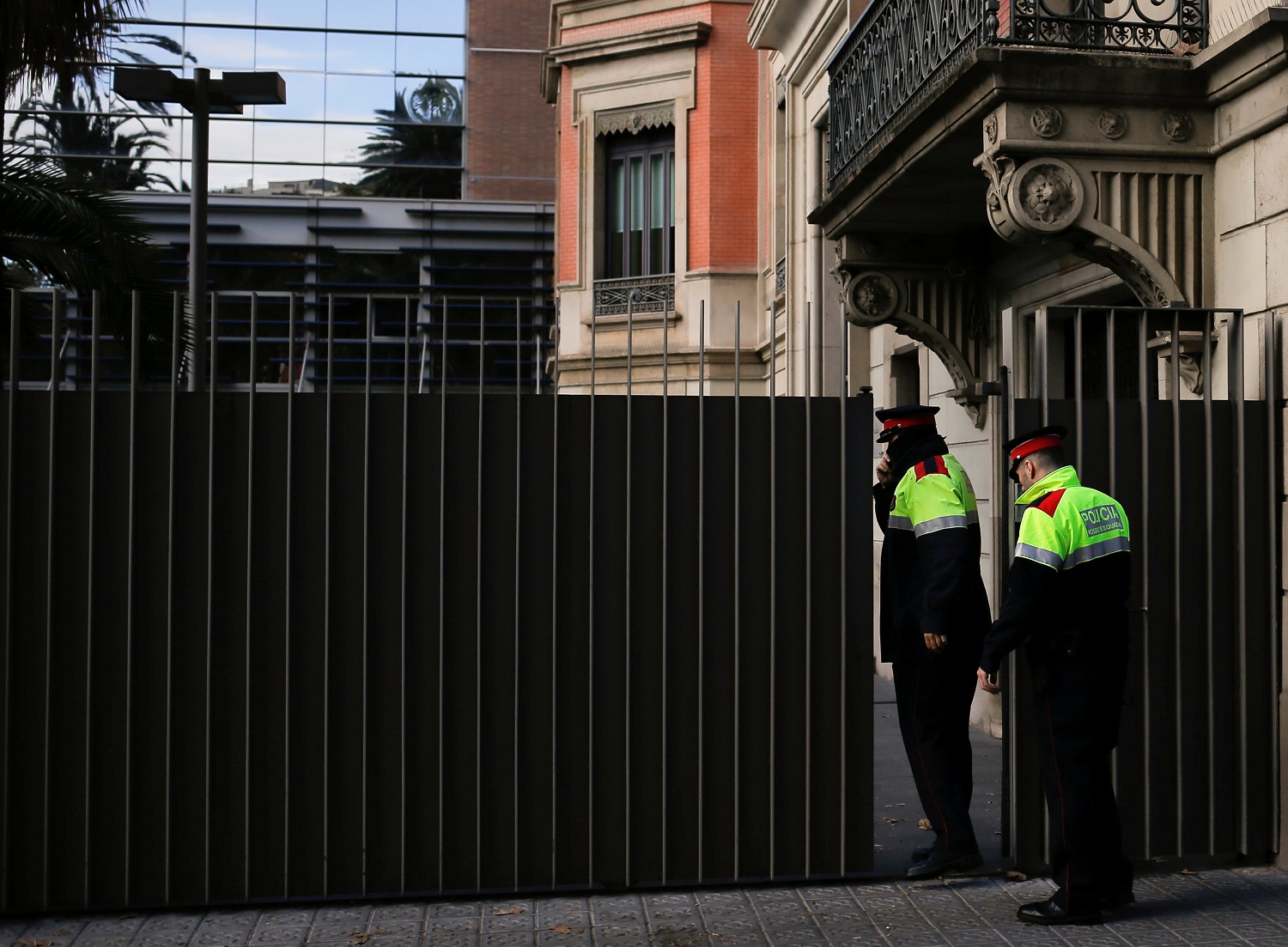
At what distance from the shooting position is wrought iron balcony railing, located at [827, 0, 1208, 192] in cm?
743

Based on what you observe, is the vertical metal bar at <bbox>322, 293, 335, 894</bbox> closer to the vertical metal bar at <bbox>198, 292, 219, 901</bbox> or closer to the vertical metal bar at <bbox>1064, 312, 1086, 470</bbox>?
the vertical metal bar at <bbox>198, 292, 219, 901</bbox>

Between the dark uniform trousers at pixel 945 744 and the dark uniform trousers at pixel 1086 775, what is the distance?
553 millimetres

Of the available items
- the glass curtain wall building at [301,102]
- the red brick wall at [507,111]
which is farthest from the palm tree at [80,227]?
the red brick wall at [507,111]

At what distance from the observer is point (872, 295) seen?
10383mm

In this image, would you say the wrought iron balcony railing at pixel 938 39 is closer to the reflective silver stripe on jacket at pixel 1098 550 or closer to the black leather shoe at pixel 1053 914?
the reflective silver stripe on jacket at pixel 1098 550

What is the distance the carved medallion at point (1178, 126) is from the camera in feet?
23.2

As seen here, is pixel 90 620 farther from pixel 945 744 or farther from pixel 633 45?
pixel 633 45

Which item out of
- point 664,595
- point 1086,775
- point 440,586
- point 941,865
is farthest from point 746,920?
point 440,586

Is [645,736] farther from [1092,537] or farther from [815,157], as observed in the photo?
[815,157]

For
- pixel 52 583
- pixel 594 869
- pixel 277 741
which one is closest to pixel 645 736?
pixel 594 869

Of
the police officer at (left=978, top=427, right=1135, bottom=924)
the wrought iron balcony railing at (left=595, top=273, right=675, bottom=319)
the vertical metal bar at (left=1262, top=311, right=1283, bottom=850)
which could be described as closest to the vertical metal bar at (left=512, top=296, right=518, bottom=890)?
the police officer at (left=978, top=427, right=1135, bottom=924)

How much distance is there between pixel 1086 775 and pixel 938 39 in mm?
4828

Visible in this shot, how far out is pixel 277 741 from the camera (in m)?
5.76

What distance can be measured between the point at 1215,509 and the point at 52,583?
4.94m
